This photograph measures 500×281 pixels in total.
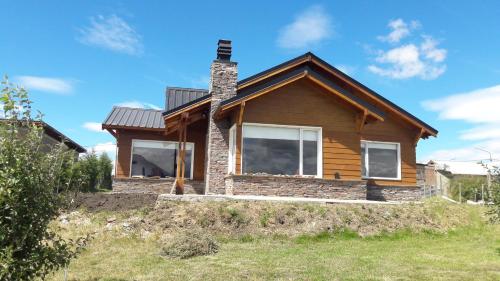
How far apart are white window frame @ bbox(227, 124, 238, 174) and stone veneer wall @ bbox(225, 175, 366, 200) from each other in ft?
1.35

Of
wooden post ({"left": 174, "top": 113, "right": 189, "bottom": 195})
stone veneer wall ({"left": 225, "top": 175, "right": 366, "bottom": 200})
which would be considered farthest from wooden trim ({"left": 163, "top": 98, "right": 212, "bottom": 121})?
stone veneer wall ({"left": 225, "top": 175, "right": 366, "bottom": 200})

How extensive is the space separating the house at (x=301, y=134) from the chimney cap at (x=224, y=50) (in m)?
0.04

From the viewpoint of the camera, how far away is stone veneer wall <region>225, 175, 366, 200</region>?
13898mm

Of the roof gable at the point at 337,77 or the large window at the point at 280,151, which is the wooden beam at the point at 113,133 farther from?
the large window at the point at 280,151

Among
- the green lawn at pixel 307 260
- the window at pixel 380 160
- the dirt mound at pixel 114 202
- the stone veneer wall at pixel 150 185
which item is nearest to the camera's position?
A: the green lawn at pixel 307 260

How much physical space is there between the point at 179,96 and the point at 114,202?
8.72 metres

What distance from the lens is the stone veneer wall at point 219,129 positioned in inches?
591

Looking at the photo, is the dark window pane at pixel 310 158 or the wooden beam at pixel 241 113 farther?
the dark window pane at pixel 310 158

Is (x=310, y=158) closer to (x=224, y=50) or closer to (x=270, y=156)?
(x=270, y=156)

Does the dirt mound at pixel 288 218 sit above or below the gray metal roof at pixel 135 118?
below

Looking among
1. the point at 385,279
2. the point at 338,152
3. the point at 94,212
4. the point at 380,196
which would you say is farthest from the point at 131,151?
the point at 385,279

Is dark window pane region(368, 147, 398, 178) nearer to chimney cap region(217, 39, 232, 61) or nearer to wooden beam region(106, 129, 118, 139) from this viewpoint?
chimney cap region(217, 39, 232, 61)

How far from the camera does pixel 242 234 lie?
10.8 m

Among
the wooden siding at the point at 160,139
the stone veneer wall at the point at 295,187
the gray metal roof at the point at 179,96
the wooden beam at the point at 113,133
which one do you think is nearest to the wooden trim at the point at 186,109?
the stone veneer wall at the point at 295,187
